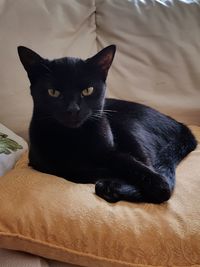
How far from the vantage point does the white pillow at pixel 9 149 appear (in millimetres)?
1072

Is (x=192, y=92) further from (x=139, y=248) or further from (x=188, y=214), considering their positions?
(x=139, y=248)

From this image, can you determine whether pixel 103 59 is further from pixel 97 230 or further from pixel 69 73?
pixel 97 230

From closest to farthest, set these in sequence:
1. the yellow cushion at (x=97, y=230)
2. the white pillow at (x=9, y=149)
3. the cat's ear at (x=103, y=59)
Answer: the yellow cushion at (x=97, y=230) → the cat's ear at (x=103, y=59) → the white pillow at (x=9, y=149)

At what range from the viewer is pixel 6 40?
129cm

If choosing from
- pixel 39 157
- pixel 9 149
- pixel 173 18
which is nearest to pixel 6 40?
pixel 9 149

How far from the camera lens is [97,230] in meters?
0.74

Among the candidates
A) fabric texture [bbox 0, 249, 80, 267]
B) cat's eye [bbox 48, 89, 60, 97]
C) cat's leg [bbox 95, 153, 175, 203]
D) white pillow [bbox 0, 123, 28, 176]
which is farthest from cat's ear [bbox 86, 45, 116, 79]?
fabric texture [bbox 0, 249, 80, 267]

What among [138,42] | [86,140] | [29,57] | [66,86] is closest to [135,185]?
[86,140]

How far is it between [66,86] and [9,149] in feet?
1.12

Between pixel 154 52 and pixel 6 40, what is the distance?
0.56m

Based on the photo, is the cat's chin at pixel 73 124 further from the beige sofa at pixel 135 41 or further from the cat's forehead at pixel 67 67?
the beige sofa at pixel 135 41

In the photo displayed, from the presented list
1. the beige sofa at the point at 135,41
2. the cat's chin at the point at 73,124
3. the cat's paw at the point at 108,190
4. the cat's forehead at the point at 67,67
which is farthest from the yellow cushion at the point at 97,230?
the beige sofa at the point at 135,41

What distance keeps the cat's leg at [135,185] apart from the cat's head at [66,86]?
0.16 meters

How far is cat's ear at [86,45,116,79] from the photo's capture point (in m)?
0.96
